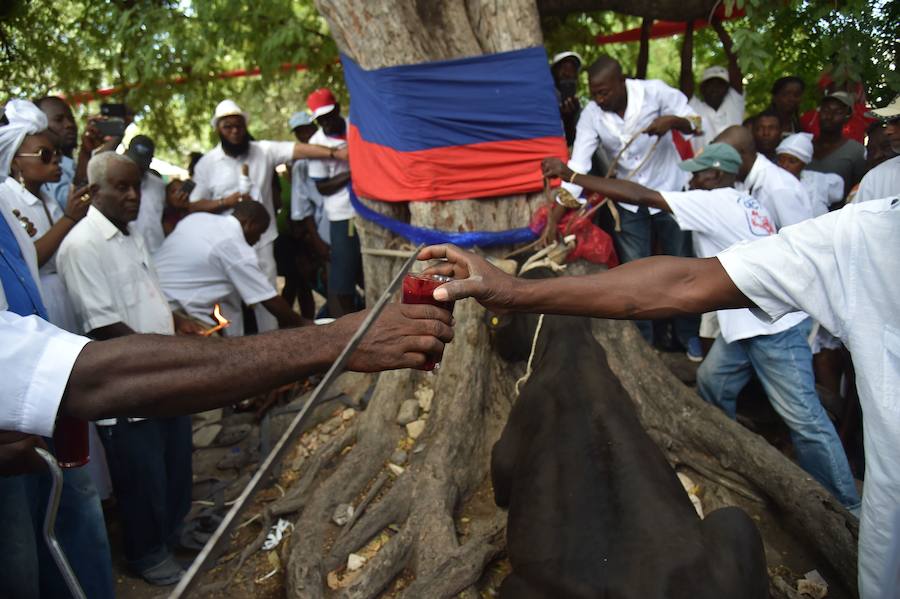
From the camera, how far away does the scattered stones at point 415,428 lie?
432 cm

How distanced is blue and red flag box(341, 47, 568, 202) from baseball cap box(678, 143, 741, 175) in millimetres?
777

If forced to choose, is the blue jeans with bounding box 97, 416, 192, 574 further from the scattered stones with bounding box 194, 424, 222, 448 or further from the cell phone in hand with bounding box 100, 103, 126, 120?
the cell phone in hand with bounding box 100, 103, 126, 120

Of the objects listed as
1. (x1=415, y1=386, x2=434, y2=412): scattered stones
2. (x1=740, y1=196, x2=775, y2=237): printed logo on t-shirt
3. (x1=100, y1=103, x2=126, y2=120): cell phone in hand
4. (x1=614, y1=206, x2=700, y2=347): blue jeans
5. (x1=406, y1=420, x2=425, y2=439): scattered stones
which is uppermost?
(x1=100, y1=103, x2=126, y2=120): cell phone in hand

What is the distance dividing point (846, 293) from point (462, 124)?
2547mm

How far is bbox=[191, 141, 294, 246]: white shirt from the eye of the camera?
598cm

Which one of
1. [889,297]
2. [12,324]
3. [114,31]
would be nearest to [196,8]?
[114,31]

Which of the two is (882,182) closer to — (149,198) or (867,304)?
(867,304)

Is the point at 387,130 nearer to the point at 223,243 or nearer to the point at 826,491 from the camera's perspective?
the point at 223,243

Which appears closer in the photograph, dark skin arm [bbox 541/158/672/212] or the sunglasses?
the sunglasses

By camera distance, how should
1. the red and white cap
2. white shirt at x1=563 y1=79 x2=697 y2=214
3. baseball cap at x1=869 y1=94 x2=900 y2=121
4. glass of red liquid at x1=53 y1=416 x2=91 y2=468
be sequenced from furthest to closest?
the red and white cap < white shirt at x1=563 y1=79 x2=697 y2=214 < baseball cap at x1=869 y1=94 x2=900 y2=121 < glass of red liquid at x1=53 y1=416 x2=91 y2=468

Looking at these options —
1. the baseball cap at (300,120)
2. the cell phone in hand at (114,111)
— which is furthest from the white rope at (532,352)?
the cell phone in hand at (114,111)

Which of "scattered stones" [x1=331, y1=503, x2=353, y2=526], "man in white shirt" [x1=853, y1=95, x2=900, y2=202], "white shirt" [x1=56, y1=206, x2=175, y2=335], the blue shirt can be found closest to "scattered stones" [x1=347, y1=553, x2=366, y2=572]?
"scattered stones" [x1=331, y1=503, x2=353, y2=526]

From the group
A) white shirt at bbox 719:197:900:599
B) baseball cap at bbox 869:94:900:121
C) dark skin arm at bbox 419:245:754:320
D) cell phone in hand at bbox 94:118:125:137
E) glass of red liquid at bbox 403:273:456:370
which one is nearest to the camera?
white shirt at bbox 719:197:900:599

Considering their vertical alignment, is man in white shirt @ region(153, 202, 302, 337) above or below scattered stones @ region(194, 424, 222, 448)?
above
